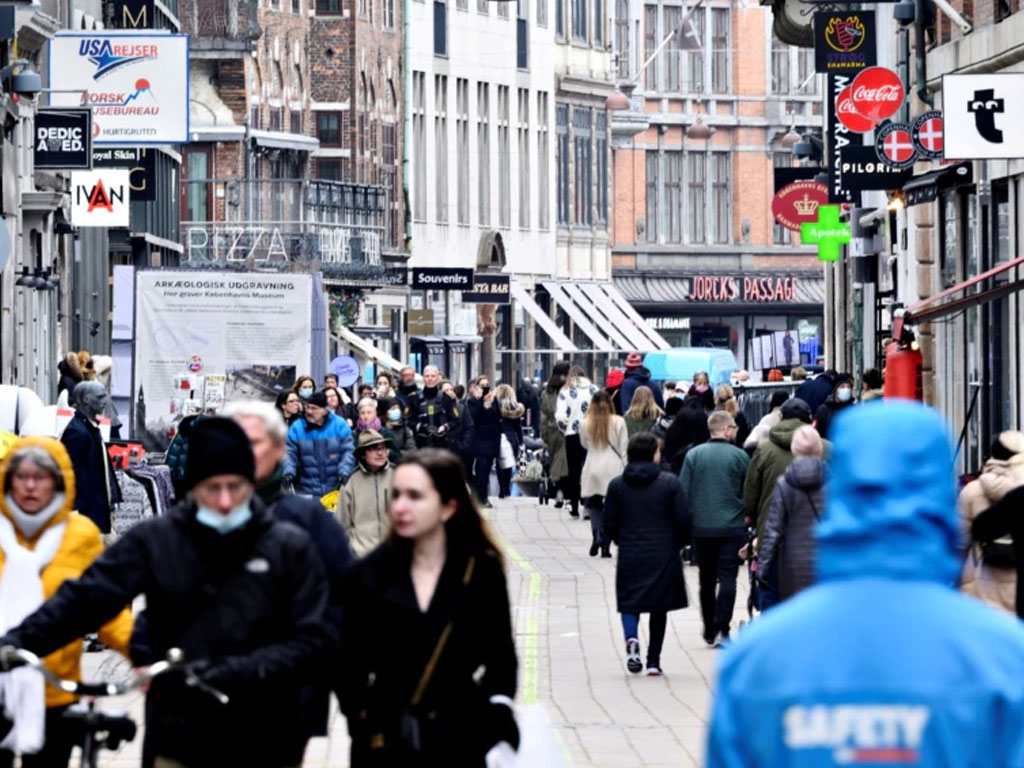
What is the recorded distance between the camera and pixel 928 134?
28.3m

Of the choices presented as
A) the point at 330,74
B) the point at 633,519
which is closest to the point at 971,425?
the point at 633,519

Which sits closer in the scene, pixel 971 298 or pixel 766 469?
pixel 766 469

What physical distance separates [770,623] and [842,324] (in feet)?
147

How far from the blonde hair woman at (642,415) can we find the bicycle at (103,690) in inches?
864

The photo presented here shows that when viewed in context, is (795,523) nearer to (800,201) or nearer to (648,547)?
(648,547)

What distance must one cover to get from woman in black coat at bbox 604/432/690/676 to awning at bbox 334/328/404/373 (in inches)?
1763

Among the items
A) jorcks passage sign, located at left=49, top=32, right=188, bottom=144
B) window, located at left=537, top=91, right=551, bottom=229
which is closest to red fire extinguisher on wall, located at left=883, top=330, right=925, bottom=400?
jorcks passage sign, located at left=49, top=32, right=188, bottom=144

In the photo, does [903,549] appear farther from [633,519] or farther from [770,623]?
[633,519]

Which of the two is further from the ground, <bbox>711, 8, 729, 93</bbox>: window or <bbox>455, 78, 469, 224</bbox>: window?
<bbox>711, 8, 729, 93</bbox>: window

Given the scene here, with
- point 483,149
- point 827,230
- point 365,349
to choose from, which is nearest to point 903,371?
point 827,230

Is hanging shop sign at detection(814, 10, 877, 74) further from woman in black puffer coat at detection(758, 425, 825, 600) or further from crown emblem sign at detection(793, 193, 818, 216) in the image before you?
woman in black puffer coat at detection(758, 425, 825, 600)

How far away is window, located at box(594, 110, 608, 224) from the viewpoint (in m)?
83.5

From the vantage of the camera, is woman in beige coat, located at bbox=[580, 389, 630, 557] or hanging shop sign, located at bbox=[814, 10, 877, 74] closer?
woman in beige coat, located at bbox=[580, 389, 630, 557]

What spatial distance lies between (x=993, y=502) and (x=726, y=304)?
3169 inches
